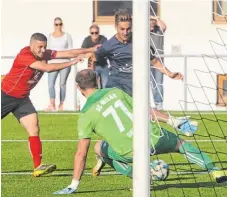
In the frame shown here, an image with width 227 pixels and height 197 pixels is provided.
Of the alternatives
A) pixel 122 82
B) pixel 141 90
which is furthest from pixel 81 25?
pixel 141 90

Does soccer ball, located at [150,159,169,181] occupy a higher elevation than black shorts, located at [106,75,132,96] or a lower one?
lower

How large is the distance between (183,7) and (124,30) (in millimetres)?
9486

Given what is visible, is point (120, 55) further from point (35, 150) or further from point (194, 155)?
point (194, 155)

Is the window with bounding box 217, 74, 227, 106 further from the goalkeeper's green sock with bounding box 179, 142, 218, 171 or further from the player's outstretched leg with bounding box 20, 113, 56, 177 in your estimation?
the goalkeeper's green sock with bounding box 179, 142, 218, 171

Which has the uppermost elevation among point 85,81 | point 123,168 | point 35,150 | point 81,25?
point 85,81

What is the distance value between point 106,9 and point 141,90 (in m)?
14.8

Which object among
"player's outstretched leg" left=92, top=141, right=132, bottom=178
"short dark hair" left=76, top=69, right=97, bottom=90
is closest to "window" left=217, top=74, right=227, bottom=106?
"player's outstretched leg" left=92, top=141, right=132, bottom=178

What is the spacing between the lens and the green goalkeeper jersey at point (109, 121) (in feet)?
28.4

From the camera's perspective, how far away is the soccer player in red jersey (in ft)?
35.0

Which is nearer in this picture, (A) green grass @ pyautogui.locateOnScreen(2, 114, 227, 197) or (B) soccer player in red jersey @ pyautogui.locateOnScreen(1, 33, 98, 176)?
(A) green grass @ pyautogui.locateOnScreen(2, 114, 227, 197)

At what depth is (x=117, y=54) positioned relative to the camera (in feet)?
38.5

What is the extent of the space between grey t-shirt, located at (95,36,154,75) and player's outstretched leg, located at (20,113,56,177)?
4.40ft

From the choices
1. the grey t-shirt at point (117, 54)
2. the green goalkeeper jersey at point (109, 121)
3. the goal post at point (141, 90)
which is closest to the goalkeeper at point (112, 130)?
the green goalkeeper jersey at point (109, 121)

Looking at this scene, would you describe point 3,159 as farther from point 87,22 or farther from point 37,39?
point 87,22
